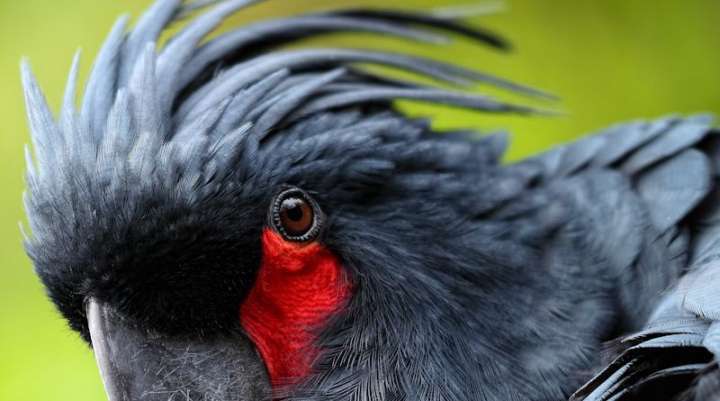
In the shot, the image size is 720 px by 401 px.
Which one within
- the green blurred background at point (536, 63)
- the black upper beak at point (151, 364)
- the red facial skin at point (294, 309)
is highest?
the green blurred background at point (536, 63)

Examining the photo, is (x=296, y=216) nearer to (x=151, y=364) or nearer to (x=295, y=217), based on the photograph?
(x=295, y=217)

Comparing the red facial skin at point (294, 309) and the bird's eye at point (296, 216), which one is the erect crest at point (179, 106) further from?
the red facial skin at point (294, 309)

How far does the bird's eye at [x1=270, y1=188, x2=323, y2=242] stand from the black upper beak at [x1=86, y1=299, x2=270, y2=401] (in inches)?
14.8

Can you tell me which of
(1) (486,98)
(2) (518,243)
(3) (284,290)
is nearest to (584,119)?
(1) (486,98)

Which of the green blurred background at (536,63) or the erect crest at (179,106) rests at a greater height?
the green blurred background at (536,63)

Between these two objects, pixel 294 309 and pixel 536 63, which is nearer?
pixel 294 309

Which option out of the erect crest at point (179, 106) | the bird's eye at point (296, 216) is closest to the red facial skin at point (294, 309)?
the bird's eye at point (296, 216)

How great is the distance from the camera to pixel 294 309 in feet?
8.57

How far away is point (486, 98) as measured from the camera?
10.6 feet

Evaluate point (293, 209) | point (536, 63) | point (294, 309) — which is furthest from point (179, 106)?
point (536, 63)

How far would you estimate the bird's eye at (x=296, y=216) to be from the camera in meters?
2.54

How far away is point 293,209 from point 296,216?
0.02m

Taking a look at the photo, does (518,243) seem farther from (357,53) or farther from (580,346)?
(357,53)

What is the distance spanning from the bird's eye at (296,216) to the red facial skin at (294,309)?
0.04 meters
